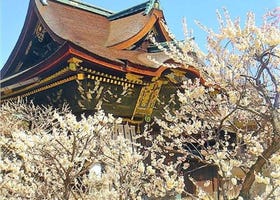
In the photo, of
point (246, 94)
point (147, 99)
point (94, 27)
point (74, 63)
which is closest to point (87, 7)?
point (94, 27)

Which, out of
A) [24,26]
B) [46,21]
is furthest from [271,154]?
[24,26]

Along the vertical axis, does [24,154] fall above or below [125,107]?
below

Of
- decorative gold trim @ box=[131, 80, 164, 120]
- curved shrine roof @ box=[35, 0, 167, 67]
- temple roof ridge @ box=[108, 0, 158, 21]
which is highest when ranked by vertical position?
temple roof ridge @ box=[108, 0, 158, 21]

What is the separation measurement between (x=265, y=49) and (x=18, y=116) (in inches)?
179

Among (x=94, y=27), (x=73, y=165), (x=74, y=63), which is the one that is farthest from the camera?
(x=94, y=27)

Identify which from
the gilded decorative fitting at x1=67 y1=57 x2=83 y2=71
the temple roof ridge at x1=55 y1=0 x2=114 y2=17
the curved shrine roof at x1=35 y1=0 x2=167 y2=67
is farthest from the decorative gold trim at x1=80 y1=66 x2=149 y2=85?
the temple roof ridge at x1=55 y1=0 x2=114 y2=17

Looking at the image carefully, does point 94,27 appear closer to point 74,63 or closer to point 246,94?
point 74,63

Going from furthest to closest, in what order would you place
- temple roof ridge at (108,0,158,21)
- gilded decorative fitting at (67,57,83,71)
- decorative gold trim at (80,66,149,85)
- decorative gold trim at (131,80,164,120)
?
temple roof ridge at (108,0,158,21) < decorative gold trim at (131,80,164,120) < decorative gold trim at (80,66,149,85) < gilded decorative fitting at (67,57,83,71)

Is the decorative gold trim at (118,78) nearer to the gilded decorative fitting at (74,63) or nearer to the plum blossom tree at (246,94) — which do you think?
the gilded decorative fitting at (74,63)

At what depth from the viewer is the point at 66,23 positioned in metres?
8.17

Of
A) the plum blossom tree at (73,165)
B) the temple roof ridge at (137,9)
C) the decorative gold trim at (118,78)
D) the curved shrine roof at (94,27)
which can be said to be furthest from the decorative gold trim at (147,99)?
the plum blossom tree at (73,165)

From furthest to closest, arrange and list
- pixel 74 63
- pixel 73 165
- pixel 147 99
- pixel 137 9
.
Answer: pixel 137 9 < pixel 147 99 < pixel 74 63 < pixel 73 165

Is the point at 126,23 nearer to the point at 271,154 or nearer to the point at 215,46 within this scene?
the point at 215,46

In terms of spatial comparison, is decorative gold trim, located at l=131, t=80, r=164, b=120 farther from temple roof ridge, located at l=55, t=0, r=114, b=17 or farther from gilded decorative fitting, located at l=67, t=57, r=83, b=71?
temple roof ridge, located at l=55, t=0, r=114, b=17
